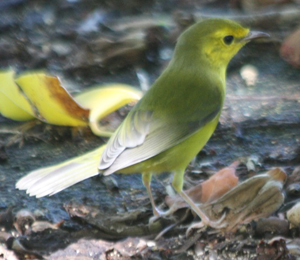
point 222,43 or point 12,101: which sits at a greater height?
point 222,43

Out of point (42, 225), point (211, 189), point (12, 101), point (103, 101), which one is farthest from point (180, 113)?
point (12, 101)

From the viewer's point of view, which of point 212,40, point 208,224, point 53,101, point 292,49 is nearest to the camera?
point 208,224

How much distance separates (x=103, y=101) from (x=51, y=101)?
43 cm

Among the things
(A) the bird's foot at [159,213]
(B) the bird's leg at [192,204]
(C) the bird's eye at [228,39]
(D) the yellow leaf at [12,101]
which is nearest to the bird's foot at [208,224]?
(B) the bird's leg at [192,204]

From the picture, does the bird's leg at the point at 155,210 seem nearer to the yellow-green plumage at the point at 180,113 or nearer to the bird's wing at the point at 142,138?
the yellow-green plumage at the point at 180,113

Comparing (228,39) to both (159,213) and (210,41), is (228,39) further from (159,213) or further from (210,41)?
(159,213)

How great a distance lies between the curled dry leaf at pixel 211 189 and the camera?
411 cm

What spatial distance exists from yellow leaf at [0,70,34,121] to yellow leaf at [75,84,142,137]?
1.36 feet

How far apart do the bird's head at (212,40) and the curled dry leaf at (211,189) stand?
2.38 feet

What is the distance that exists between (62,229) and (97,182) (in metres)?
0.68

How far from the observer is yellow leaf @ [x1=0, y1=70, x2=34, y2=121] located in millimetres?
5051

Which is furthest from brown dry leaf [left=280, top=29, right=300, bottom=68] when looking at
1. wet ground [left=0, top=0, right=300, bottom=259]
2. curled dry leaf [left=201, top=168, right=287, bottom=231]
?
curled dry leaf [left=201, top=168, right=287, bottom=231]

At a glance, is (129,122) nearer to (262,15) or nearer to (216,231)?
(216,231)

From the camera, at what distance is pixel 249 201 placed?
390 centimetres
